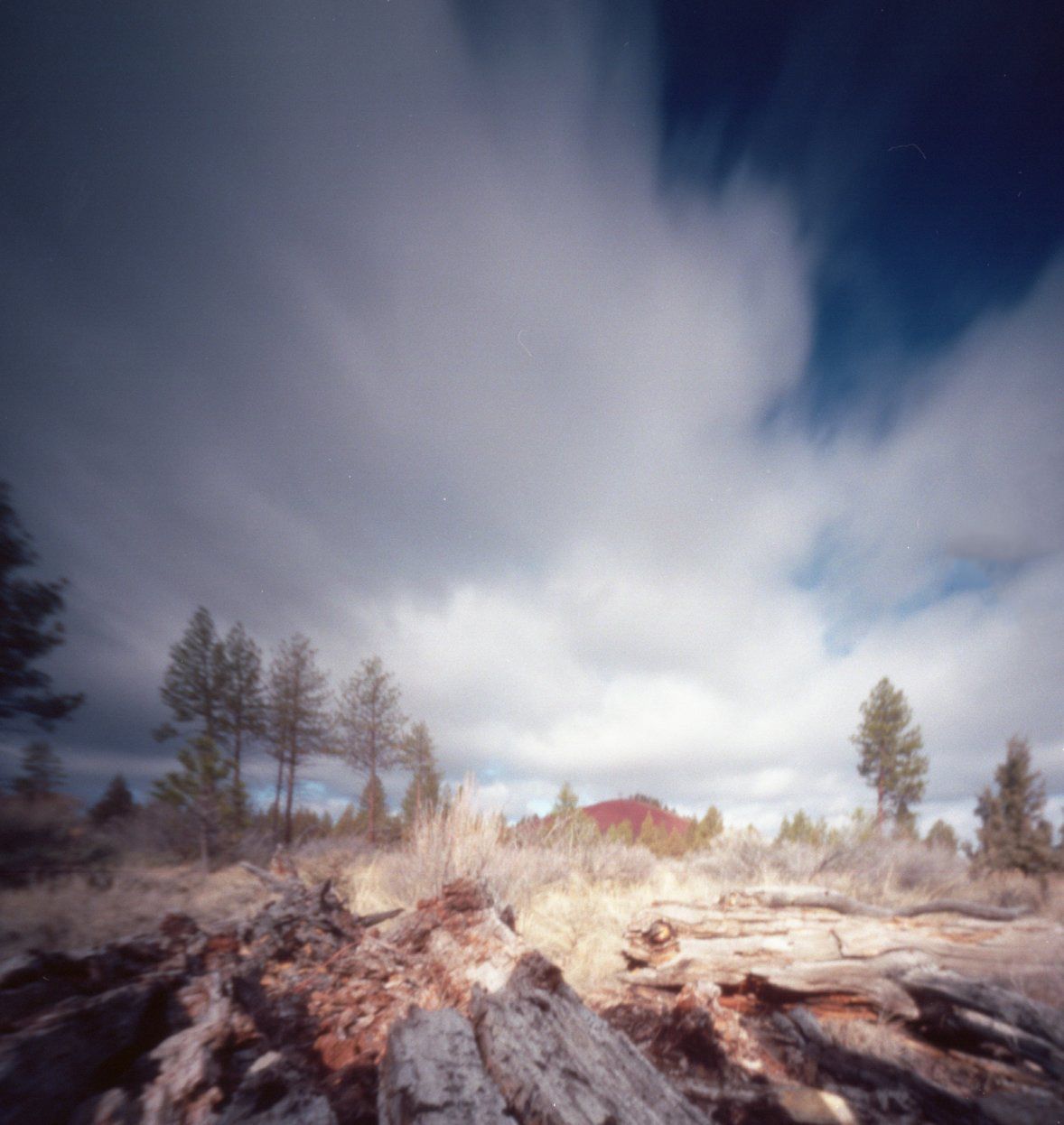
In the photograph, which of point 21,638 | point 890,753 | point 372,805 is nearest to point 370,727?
point 372,805

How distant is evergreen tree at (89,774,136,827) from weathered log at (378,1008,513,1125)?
15.8 m

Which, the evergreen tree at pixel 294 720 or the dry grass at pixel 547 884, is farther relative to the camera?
the evergreen tree at pixel 294 720

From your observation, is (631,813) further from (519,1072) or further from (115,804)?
(519,1072)

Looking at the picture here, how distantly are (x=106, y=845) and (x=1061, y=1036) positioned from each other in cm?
1505

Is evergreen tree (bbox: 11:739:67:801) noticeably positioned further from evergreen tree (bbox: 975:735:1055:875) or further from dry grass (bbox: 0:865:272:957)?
evergreen tree (bbox: 975:735:1055:875)

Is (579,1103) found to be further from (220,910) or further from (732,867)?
(732,867)

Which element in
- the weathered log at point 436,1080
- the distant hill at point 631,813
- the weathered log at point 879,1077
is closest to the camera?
the weathered log at point 436,1080

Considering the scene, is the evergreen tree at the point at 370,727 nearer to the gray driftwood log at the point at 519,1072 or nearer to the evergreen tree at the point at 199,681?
the evergreen tree at the point at 199,681

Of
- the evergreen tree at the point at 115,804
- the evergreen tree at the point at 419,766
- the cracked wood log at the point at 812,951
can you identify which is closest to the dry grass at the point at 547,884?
the cracked wood log at the point at 812,951

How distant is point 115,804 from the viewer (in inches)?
559

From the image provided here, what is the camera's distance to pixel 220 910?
5539 millimetres

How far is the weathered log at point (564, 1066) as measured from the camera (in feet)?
4.88

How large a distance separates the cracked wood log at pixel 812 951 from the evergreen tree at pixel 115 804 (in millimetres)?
15598

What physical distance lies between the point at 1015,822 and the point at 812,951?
1836 cm
